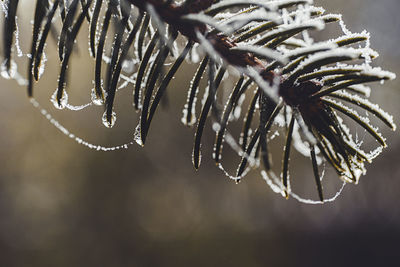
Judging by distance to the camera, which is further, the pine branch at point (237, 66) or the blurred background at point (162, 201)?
the blurred background at point (162, 201)

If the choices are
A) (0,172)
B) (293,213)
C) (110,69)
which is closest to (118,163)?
(0,172)

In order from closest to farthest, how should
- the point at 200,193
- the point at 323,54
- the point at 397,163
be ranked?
1. the point at 323,54
2. the point at 397,163
3. the point at 200,193

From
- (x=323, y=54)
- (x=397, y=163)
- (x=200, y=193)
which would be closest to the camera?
(x=323, y=54)

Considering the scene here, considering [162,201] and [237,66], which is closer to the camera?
[237,66]

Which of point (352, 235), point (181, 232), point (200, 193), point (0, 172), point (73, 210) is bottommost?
point (352, 235)

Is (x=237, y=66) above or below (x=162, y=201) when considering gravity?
below

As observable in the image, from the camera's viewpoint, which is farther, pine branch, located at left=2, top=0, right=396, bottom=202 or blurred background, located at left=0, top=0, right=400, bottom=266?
blurred background, located at left=0, top=0, right=400, bottom=266

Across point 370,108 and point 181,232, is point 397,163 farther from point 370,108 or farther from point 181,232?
point 370,108

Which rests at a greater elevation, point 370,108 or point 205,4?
point 205,4
